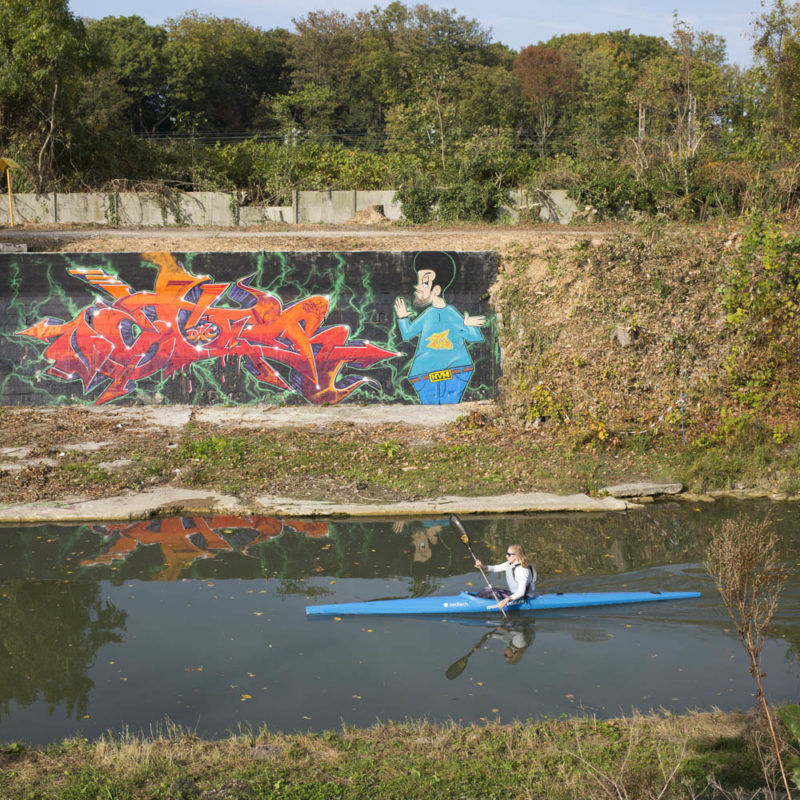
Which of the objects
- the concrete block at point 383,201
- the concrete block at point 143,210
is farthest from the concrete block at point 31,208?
the concrete block at point 383,201

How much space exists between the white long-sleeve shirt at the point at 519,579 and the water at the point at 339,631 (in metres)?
0.30

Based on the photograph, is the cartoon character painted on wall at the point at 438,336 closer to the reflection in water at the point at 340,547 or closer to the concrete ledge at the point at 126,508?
the reflection in water at the point at 340,547

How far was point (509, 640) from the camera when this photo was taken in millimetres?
9859

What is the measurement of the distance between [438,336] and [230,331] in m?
4.39

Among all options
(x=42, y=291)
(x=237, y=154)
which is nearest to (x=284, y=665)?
(x=42, y=291)

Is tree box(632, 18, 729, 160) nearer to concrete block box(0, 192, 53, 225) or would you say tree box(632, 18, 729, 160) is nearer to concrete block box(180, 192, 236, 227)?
concrete block box(180, 192, 236, 227)

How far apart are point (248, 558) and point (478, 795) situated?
6.41 m

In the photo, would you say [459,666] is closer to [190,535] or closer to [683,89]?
[190,535]

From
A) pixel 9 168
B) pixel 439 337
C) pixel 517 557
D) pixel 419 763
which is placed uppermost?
pixel 9 168

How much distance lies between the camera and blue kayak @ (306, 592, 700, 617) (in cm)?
1030

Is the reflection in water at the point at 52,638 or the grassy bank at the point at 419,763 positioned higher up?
the grassy bank at the point at 419,763

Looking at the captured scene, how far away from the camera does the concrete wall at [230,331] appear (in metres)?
19.0

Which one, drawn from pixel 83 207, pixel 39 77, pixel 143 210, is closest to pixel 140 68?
pixel 39 77

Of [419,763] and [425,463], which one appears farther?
[425,463]
